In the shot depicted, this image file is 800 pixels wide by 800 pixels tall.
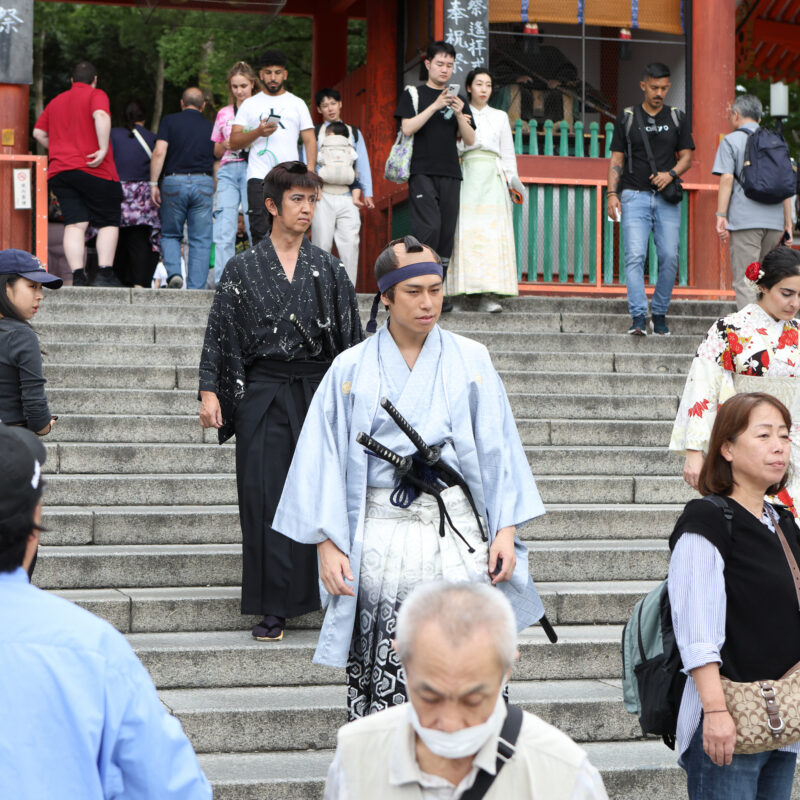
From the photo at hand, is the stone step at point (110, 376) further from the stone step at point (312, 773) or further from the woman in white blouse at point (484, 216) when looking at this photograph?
the stone step at point (312, 773)

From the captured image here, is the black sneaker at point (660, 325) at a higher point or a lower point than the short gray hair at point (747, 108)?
lower

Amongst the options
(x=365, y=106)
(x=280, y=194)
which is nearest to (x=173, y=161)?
(x=365, y=106)

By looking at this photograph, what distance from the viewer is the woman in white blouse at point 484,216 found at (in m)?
9.88

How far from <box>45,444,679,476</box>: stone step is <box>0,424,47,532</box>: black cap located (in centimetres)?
482

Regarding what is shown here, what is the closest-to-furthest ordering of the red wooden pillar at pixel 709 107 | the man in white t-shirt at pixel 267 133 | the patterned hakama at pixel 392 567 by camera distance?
the patterned hakama at pixel 392 567 < the man in white t-shirt at pixel 267 133 < the red wooden pillar at pixel 709 107

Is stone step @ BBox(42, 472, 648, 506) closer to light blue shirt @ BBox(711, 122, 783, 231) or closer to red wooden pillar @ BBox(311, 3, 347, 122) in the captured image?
light blue shirt @ BBox(711, 122, 783, 231)

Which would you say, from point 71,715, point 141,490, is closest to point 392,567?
point 71,715

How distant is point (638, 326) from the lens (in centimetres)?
970

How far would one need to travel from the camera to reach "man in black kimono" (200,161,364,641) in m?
5.54

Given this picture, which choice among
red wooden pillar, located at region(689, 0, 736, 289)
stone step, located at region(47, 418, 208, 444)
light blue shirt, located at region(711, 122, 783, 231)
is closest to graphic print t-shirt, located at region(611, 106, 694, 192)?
light blue shirt, located at region(711, 122, 783, 231)

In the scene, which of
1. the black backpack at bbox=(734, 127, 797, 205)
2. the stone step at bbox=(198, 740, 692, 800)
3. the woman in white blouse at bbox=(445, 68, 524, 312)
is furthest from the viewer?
the woman in white blouse at bbox=(445, 68, 524, 312)

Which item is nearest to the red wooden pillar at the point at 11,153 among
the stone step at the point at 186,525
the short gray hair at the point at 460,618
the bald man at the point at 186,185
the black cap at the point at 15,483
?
the bald man at the point at 186,185

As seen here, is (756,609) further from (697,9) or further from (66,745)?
(697,9)

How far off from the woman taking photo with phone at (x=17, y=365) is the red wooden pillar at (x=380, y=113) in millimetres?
7862
